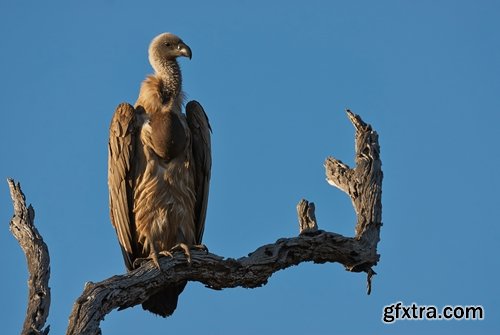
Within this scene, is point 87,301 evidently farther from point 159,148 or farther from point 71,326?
point 159,148

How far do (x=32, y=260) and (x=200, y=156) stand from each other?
9.88ft

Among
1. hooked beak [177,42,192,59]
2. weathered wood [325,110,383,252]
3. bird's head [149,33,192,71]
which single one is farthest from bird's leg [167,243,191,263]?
bird's head [149,33,192,71]

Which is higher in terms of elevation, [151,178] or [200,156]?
[200,156]

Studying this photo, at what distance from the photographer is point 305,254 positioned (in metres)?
8.46

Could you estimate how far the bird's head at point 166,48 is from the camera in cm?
1040

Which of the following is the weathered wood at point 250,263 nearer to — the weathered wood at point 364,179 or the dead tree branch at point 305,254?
the dead tree branch at point 305,254

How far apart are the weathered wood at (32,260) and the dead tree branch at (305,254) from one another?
81 cm

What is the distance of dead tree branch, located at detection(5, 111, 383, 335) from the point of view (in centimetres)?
831

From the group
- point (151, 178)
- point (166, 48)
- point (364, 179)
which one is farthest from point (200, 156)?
point (364, 179)

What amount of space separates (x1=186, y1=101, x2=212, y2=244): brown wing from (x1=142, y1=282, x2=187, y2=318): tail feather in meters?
0.76

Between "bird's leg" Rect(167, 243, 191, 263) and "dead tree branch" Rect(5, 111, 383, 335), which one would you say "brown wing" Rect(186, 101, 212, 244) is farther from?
"dead tree branch" Rect(5, 111, 383, 335)

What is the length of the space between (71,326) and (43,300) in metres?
0.27

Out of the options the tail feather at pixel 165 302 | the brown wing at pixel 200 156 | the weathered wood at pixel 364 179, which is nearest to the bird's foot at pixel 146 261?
the tail feather at pixel 165 302

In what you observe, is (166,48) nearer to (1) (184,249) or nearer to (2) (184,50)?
(2) (184,50)
